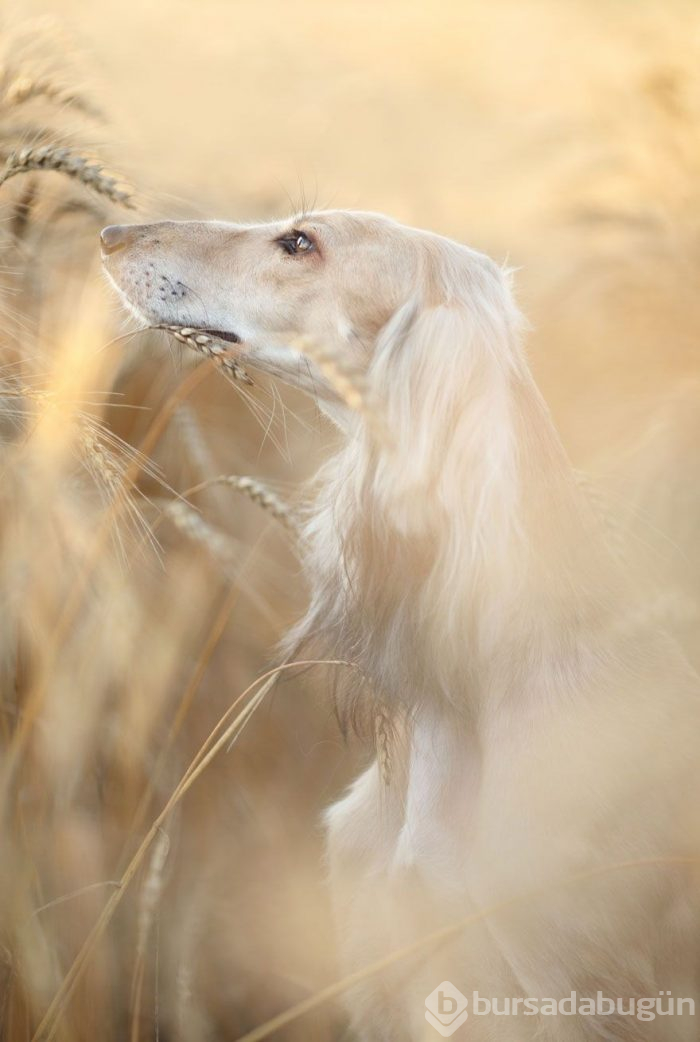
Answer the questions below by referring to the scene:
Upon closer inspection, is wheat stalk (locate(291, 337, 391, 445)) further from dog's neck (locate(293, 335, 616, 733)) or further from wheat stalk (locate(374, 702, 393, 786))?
wheat stalk (locate(374, 702, 393, 786))

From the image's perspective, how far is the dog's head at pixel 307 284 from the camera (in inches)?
42.6

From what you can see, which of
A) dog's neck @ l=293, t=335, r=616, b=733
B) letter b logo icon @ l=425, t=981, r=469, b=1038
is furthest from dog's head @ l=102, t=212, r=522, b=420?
letter b logo icon @ l=425, t=981, r=469, b=1038

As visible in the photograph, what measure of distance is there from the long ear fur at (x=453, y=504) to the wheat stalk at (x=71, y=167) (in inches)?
13.4

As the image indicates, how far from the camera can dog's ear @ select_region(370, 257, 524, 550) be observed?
0.99 meters

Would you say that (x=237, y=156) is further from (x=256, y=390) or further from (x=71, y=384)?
(x=71, y=384)

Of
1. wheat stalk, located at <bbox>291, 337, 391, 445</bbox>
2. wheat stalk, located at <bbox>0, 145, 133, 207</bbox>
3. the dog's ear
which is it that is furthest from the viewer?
the dog's ear

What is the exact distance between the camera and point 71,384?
2.95 ft

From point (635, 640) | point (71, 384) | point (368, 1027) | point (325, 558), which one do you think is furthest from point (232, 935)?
point (71, 384)

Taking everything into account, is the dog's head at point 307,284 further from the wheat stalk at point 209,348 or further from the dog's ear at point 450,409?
the wheat stalk at point 209,348

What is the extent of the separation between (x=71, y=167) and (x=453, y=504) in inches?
A: 19.7

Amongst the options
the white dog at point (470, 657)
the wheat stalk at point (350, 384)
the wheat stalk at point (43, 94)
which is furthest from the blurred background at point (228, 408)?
the wheat stalk at point (350, 384)

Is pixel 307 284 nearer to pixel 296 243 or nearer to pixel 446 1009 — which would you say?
pixel 296 243

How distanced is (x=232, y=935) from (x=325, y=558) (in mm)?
562

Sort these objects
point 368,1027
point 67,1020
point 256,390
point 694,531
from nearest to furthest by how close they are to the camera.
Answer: point 67,1020 → point 368,1027 → point 694,531 → point 256,390
